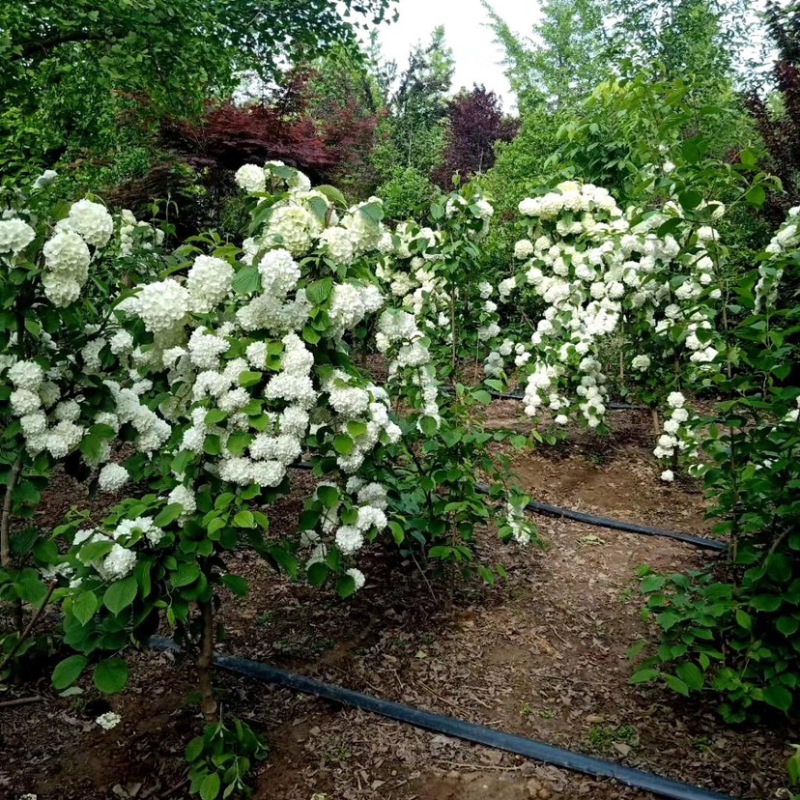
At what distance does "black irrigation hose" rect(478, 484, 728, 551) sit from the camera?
10.3ft

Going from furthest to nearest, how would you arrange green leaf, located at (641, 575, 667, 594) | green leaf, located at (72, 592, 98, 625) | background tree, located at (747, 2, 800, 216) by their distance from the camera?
background tree, located at (747, 2, 800, 216) → green leaf, located at (641, 575, 667, 594) → green leaf, located at (72, 592, 98, 625)

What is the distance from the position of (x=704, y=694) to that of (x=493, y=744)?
73 centimetres

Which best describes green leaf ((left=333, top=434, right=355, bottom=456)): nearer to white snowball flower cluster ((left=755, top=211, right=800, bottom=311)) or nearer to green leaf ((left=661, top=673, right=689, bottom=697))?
green leaf ((left=661, top=673, right=689, bottom=697))

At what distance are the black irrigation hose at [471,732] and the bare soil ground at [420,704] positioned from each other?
27 mm

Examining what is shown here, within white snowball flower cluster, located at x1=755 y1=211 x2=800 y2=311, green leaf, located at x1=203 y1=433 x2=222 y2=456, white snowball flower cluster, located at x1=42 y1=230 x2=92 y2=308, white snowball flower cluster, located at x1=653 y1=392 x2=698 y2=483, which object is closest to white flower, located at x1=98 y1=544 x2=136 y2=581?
green leaf, located at x1=203 y1=433 x2=222 y2=456

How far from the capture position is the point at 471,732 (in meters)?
1.93

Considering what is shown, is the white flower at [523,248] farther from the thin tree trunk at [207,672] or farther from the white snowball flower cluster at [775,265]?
the thin tree trunk at [207,672]

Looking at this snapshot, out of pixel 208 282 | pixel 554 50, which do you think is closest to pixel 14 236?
pixel 208 282

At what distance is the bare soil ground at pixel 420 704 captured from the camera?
1787 millimetres

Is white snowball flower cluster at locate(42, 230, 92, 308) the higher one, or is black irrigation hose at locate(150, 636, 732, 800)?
white snowball flower cluster at locate(42, 230, 92, 308)

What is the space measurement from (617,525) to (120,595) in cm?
253

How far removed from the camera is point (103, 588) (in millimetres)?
1473

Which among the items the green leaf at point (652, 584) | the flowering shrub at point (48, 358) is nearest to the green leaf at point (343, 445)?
the flowering shrub at point (48, 358)

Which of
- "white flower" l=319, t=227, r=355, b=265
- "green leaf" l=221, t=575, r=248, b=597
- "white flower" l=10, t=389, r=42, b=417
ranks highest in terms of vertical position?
"white flower" l=319, t=227, r=355, b=265
